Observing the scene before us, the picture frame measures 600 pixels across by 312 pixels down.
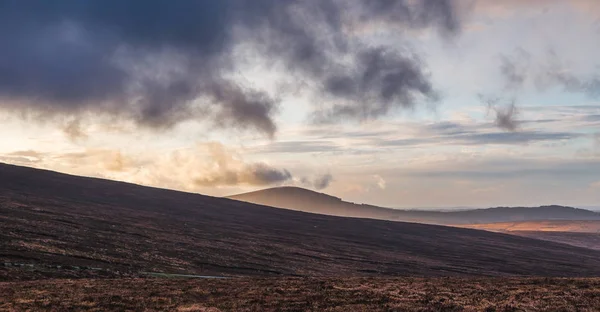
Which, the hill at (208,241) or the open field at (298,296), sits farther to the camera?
the hill at (208,241)

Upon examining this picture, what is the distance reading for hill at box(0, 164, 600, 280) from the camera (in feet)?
208

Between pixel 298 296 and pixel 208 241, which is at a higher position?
pixel 298 296

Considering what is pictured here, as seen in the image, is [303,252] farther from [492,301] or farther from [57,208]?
[492,301]

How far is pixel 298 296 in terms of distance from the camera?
120 ft

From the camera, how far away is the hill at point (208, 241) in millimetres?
63531

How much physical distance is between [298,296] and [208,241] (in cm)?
6033

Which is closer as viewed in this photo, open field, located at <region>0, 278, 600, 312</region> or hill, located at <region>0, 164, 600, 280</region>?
open field, located at <region>0, 278, 600, 312</region>

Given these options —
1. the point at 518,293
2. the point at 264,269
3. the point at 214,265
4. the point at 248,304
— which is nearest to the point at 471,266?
the point at 264,269

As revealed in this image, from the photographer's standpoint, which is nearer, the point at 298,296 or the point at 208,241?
the point at 298,296

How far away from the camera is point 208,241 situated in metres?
94.4

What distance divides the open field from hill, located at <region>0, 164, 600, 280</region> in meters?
12.1

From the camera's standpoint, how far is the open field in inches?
1269

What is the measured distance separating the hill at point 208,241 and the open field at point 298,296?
12.1 metres

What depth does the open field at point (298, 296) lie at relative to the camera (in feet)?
106
